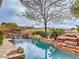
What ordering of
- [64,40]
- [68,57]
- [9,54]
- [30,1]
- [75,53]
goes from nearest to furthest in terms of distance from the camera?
[9,54], [68,57], [75,53], [64,40], [30,1]

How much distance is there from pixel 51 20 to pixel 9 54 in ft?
49.2

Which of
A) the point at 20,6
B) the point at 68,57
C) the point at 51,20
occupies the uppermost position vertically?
the point at 20,6

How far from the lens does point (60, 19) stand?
23.6 meters

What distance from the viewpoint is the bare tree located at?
74.4 ft

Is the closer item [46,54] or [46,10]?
[46,54]

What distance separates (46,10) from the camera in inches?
907

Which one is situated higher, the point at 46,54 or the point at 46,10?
the point at 46,10

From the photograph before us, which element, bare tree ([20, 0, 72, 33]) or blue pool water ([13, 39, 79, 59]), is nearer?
blue pool water ([13, 39, 79, 59])

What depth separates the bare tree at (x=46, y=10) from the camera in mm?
22672

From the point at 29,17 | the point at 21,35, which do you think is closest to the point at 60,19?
the point at 29,17

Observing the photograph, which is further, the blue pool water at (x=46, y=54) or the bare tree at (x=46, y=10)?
the bare tree at (x=46, y=10)

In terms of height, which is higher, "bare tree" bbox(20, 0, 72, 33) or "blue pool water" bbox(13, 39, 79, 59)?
"bare tree" bbox(20, 0, 72, 33)

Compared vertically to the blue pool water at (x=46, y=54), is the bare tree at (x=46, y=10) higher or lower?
higher

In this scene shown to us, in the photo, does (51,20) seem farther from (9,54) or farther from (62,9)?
(9,54)
